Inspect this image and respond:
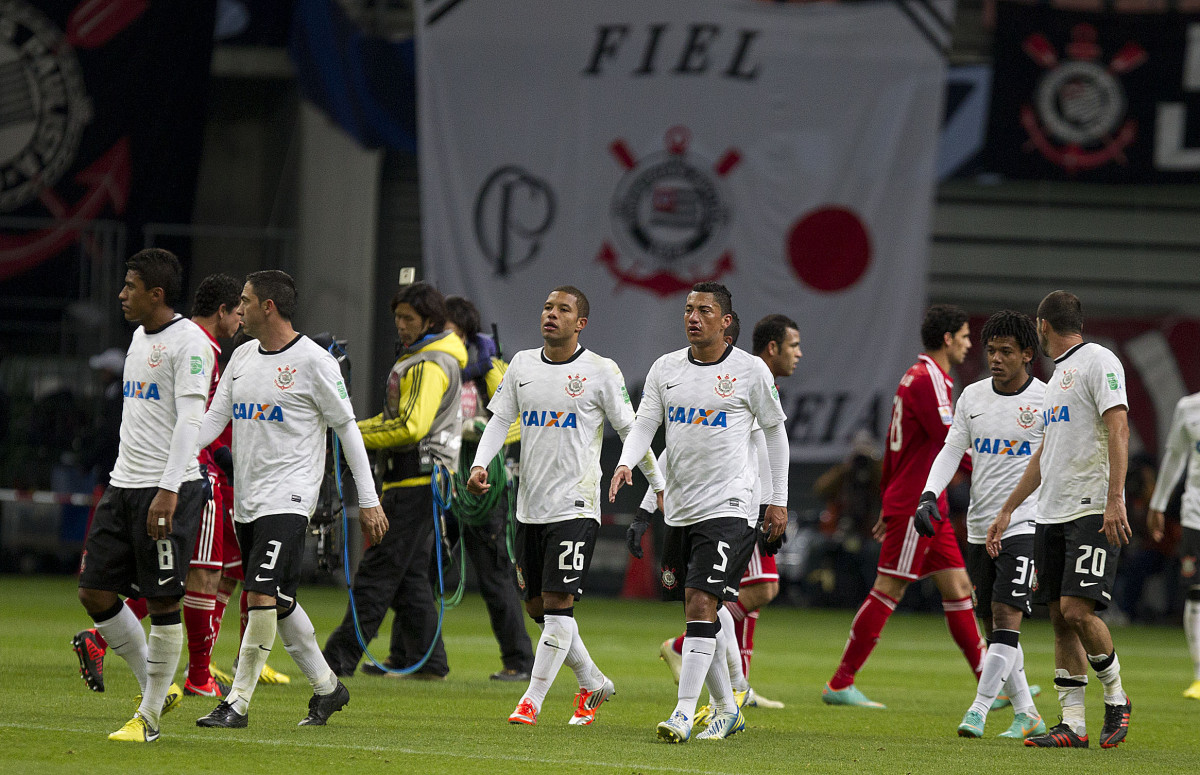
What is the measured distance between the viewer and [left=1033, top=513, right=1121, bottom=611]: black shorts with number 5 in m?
7.68

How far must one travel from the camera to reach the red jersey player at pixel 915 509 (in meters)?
9.48

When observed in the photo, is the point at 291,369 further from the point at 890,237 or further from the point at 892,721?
the point at 890,237

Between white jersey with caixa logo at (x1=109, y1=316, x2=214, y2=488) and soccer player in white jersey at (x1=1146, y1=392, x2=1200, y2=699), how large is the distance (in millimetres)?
6557

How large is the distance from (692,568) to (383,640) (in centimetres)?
561

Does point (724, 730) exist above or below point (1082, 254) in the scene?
below

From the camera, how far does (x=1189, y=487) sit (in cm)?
1119

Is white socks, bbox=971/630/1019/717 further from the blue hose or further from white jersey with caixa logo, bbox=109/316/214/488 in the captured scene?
white jersey with caixa logo, bbox=109/316/214/488

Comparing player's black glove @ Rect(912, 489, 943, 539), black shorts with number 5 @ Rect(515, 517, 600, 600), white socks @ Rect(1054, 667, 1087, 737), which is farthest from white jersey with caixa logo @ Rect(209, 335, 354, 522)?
→ white socks @ Rect(1054, 667, 1087, 737)

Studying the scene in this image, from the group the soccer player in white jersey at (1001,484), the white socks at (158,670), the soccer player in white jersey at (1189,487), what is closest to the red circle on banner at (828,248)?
the soccer player in white jersey at (1189,487)

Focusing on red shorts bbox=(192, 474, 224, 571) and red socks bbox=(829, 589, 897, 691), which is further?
red socks bbox=(829, 589, 897, 691)

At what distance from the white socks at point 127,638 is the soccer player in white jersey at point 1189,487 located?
659 centimetres

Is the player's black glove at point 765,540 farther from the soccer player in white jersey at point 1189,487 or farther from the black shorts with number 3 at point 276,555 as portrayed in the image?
the soccer player in white jersey at point 1189,487

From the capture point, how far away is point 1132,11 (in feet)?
66.7

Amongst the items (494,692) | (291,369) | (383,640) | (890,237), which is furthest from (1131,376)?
(291,369)
